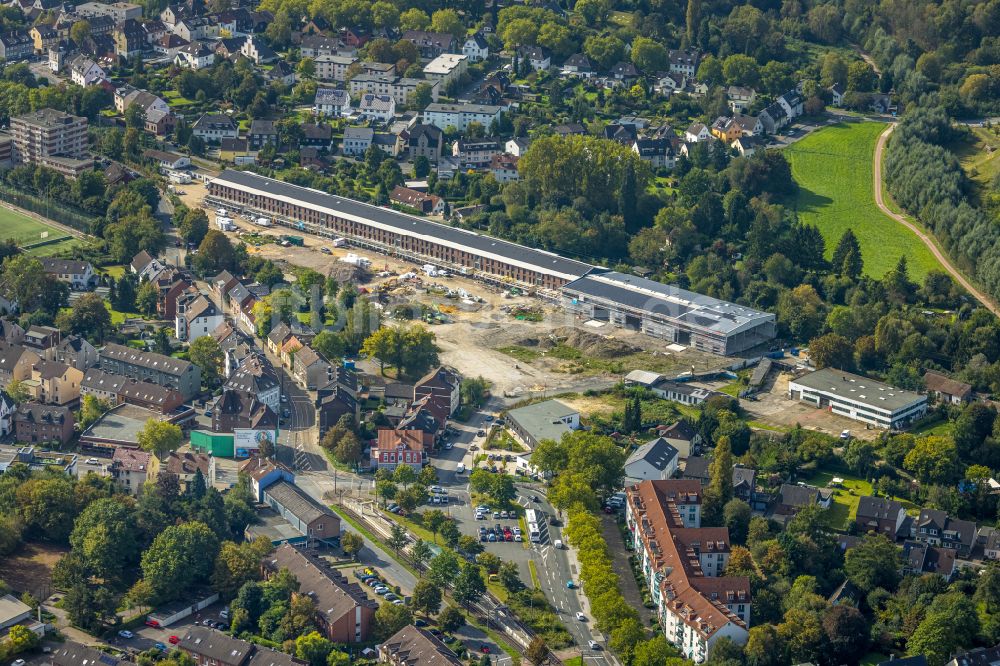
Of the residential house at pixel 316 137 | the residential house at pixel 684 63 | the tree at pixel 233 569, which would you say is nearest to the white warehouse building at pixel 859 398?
the tree at pixel 233 569

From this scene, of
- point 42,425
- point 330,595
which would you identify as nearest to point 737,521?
point 330,595

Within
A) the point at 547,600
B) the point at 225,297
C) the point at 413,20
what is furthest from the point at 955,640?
the point at 413,20

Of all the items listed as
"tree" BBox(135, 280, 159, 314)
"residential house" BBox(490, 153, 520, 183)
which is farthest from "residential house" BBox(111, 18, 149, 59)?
"tree" BBox(135, 280, 159, 314)

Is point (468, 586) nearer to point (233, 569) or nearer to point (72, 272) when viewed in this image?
point (233, 569)

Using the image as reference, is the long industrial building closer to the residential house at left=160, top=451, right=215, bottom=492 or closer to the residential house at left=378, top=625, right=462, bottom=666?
the residential house at left=160, top=451, right=215, bottom=492

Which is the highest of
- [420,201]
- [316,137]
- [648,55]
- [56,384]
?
[648,55]

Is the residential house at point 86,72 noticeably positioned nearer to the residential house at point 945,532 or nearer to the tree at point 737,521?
the tree at point 737,521
